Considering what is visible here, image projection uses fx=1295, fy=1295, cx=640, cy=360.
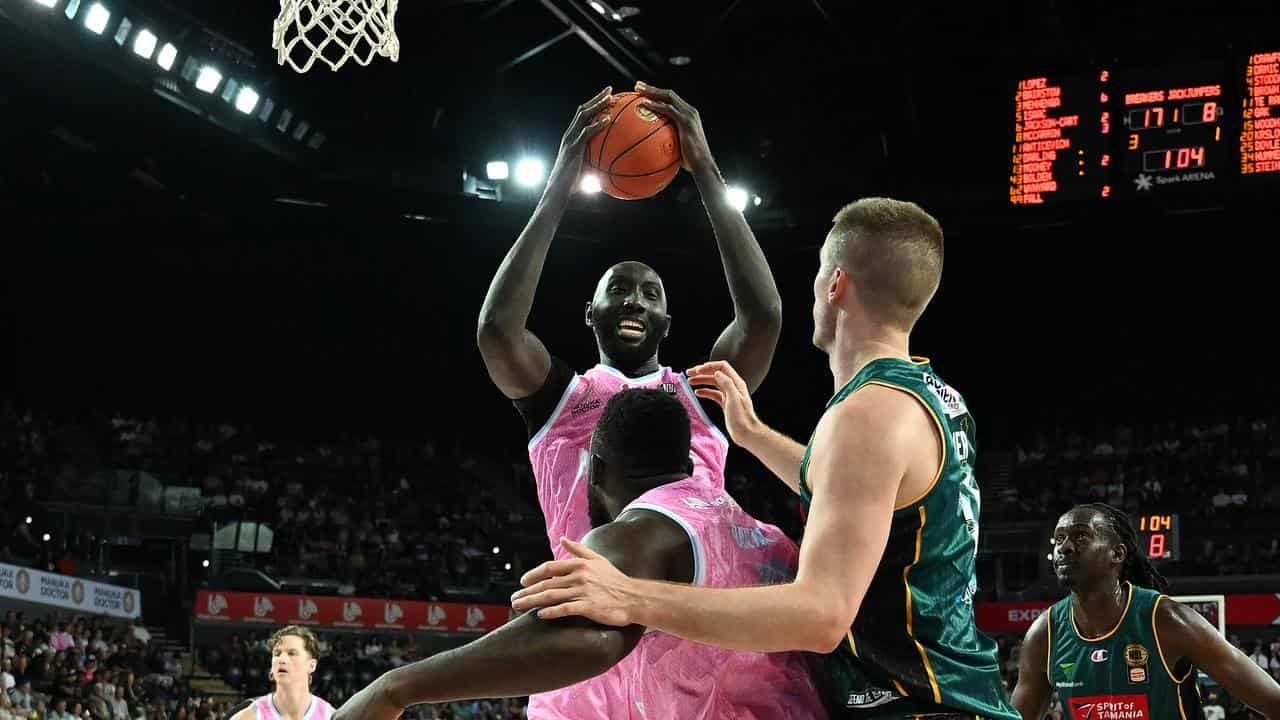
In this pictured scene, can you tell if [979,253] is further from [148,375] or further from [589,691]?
[589,691]

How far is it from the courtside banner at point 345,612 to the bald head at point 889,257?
58.8 ft

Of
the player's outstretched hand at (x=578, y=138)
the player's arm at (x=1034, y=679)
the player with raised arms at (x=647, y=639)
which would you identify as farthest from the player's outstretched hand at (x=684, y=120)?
the player's arm at (x=1034, y=679)

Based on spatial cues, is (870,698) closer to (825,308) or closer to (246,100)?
(825,308)

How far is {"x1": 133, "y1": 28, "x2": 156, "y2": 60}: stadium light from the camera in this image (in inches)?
574

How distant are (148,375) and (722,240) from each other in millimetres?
20806

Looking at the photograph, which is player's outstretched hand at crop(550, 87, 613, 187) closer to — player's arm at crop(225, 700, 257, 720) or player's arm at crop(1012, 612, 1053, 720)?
player's arm at crop(1012, 612, 1053, 720)

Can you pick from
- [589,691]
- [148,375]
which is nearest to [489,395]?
[148,375]

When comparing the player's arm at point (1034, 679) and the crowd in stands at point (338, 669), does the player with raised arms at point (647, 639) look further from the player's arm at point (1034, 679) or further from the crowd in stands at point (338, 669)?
the crowd in stands at point (338, 669)

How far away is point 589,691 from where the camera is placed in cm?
320

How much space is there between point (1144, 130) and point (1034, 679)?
9.74 m

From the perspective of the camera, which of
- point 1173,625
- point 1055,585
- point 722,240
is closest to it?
point 722,240

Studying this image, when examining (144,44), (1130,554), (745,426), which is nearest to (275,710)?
(1130,554)

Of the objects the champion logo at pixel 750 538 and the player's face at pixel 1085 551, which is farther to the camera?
the player's face at pixel 1085 551

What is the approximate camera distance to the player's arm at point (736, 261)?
4.23 m
